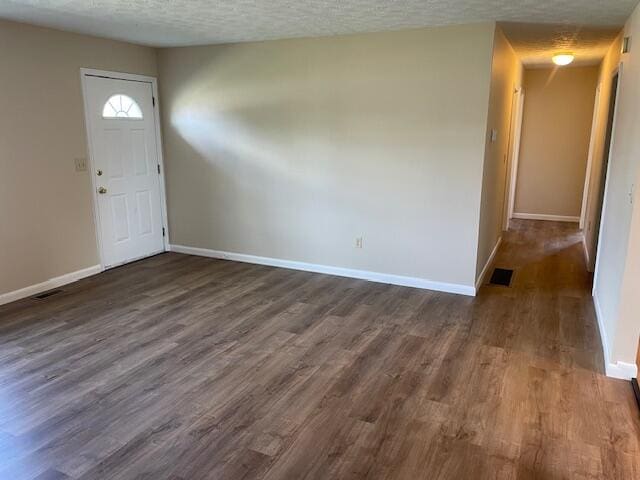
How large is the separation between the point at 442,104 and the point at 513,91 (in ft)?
7.07

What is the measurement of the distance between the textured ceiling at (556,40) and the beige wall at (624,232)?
507 mm

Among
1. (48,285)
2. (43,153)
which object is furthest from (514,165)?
(48,285)

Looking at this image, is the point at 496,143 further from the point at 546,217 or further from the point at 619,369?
the point at 546,217

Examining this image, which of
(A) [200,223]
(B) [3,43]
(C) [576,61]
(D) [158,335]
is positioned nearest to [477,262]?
(D) [158,335]

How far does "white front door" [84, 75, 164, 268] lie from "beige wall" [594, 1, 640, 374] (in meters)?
4.78

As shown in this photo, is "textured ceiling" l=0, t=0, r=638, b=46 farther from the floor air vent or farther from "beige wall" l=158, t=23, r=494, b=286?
the floor air vent

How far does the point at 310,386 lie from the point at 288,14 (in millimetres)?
2774

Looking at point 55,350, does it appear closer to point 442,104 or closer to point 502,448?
point 502,448

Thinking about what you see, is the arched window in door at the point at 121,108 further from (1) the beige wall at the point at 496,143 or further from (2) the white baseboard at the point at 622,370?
(2) the white baseboard at the point at 622,370

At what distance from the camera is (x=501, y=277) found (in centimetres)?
494

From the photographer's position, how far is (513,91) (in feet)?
19.0

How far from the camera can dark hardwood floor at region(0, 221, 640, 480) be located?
2.23 m

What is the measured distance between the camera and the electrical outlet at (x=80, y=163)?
4738mm

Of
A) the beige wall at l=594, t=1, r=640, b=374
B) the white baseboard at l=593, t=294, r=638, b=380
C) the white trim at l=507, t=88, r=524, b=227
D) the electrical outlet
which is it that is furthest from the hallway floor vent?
the electrical outlet
